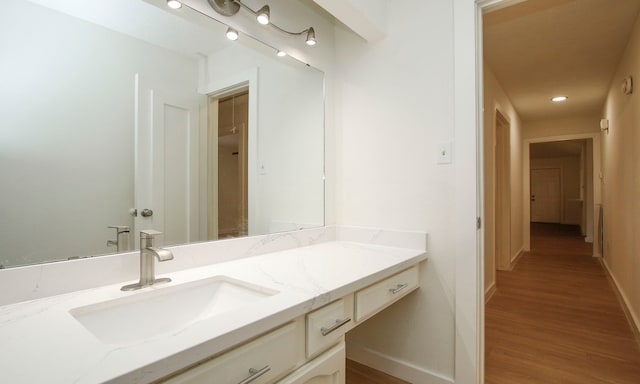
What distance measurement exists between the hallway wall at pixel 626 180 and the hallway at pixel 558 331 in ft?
0.75

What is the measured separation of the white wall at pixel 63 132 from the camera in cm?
89

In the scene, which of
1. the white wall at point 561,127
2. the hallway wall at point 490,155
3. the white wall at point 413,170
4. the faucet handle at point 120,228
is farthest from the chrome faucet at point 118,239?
the white wall at point 561,127

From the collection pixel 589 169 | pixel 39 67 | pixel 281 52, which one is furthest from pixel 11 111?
pixel 589 169

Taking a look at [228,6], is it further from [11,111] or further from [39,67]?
[11,111]

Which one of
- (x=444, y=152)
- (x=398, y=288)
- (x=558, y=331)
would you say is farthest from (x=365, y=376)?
(x=558, y=331)

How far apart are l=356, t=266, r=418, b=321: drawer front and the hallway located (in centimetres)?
81

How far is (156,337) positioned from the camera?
0.67 m

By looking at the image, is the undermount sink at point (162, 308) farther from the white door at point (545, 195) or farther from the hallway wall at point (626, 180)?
the white door at point (545, 195)

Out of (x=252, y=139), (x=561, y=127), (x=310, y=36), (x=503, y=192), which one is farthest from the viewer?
(x=561, y=127)

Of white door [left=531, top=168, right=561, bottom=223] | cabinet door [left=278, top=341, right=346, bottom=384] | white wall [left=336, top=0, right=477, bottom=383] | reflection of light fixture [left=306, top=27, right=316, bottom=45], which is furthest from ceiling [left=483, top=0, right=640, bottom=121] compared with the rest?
white door [left=531, top=168, right=561, bottom=223]

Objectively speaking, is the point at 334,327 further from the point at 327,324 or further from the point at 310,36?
the point at 310,36

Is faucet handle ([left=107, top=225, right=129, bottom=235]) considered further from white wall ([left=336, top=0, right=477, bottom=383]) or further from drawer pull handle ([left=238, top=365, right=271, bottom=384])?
white wall ([left=336, top=0, right=477, bottom=383])

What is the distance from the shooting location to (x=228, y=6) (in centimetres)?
139

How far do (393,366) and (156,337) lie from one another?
148cm
